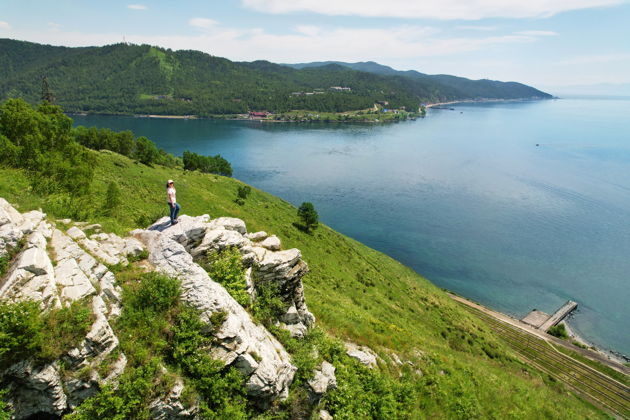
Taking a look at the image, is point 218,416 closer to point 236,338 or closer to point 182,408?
point 182,408

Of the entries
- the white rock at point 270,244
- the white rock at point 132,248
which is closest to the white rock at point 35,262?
the white rock at point 132,248

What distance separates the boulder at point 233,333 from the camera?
12328 millimetres

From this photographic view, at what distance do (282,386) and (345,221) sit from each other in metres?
81.4

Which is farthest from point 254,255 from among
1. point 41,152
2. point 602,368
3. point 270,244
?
point 602,368

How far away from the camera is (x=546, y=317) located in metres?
62.2

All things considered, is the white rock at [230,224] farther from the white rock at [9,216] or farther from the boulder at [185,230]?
the white rock at [9,216]

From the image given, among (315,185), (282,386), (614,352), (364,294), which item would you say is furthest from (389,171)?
(282,386)

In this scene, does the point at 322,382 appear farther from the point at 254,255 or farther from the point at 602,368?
the point at 602,368

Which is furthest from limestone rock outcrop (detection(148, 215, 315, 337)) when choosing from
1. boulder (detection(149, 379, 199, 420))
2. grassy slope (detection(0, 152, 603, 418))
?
boulder (detection(149, 379, 199, 420))

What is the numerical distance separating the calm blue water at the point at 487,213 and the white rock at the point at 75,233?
70.6 m

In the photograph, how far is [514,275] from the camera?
252ft

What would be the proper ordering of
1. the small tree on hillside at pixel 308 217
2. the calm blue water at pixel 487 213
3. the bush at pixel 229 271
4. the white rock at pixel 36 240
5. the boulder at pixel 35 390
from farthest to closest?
1. the calm blue water at pixel 487 213
2. the small tree on hillside at pixel 308 217
3. the bush at pixel 229 271
4. the white rock at pixel 36 240
5. the boulder at pixel 35 390

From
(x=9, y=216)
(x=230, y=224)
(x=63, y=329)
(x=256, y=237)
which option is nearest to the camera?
(x=63, y=329)

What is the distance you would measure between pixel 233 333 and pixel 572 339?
68.5 m
